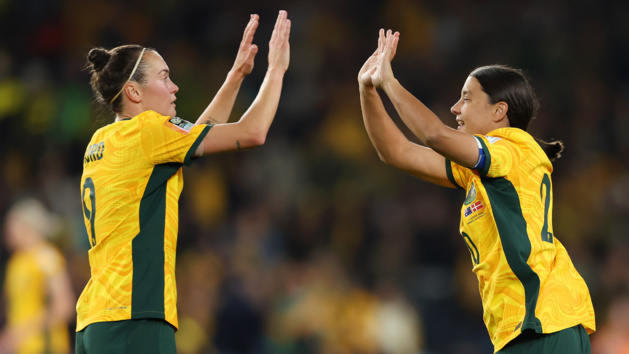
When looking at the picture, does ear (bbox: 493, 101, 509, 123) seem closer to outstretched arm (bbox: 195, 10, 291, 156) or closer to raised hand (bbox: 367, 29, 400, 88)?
raised hand (bbox: 367, 29, 400, 88)

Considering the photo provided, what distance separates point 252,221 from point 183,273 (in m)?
0.93

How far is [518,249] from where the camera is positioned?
299 centimetres

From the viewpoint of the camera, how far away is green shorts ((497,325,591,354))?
2.97 metres

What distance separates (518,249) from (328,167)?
599 centimetres

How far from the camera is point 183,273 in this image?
7.87 m

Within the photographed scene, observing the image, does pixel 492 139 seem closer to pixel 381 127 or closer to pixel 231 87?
pixel 381 127

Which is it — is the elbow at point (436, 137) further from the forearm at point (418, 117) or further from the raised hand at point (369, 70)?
the raised hand at point (369, 70)

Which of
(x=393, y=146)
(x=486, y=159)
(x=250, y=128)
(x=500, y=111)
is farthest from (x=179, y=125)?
(x=500, y=111)

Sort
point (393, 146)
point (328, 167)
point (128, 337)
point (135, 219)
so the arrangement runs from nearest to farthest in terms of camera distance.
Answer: point (128, 337)
point (135, 219)
point (393, 146)
point (328, 167)

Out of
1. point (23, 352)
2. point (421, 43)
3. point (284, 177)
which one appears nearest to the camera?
point (23, 352)

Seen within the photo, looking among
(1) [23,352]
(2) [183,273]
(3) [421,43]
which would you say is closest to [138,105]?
(1) [23,352]

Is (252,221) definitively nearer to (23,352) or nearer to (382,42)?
(23,352)

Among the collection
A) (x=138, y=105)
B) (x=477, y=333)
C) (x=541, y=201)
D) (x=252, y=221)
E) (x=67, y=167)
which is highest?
(x=138, y=105)

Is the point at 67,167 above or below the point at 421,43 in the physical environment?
below
